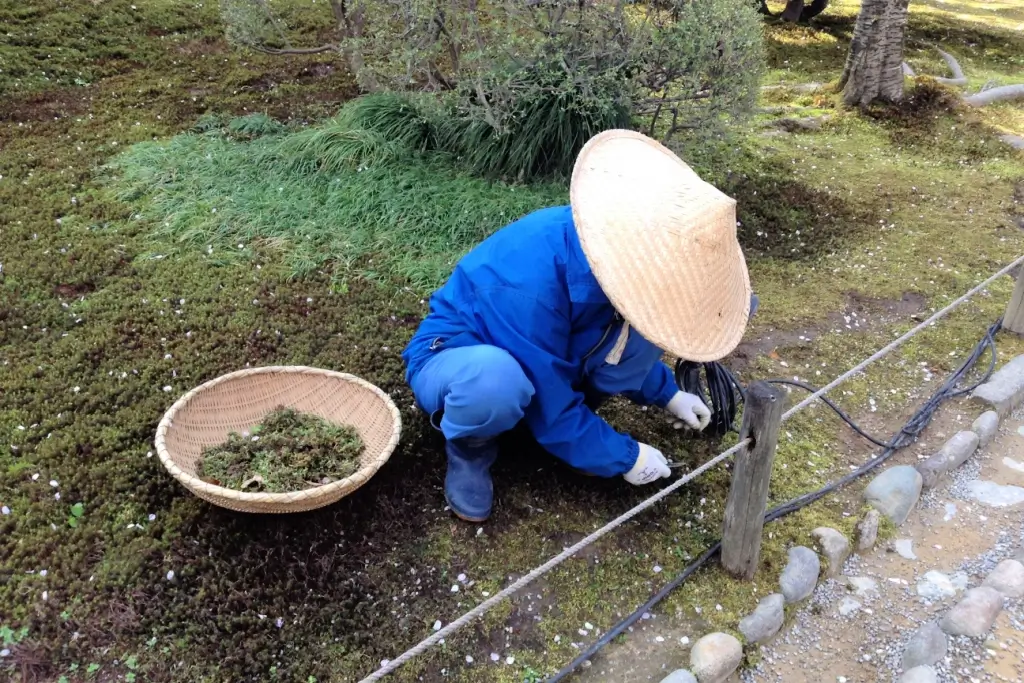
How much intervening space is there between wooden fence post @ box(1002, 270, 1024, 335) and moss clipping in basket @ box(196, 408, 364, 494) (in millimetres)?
3225

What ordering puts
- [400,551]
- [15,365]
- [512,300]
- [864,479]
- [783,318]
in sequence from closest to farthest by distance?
1. [512,300]
2. [400,551]
3. [864,479]
4. [15,365]
5. [783,318]

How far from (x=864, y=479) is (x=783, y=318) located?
118 centimetres

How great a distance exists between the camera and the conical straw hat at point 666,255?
1931 mm

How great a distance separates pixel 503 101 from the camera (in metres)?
4.39

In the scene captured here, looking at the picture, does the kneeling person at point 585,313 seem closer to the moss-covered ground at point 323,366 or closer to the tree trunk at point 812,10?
the moss-covered ground at point 323,366

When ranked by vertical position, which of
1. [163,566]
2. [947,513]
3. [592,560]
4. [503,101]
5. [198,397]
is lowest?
[947,513]

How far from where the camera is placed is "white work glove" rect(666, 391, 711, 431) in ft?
9.27

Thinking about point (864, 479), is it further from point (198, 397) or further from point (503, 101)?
point (503, 101)

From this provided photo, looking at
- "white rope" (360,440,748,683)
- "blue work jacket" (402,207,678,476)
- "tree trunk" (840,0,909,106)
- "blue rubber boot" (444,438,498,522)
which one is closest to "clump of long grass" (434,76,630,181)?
"blue work jacket" (402,207,678,476)

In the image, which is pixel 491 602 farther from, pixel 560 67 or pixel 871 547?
pixel 560 67

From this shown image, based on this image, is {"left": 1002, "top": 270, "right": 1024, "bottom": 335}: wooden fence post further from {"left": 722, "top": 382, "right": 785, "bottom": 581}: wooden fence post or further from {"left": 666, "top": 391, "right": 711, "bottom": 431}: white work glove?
{"left": 722, "top": 382, "right": 785, "bottom": 581}: wooden fence post

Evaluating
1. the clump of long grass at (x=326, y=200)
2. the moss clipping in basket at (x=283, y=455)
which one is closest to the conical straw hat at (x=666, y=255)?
the moss clipping in basket at (x=283, y=455)

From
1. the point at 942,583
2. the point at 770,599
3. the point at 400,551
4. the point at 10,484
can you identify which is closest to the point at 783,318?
the point at 942,583

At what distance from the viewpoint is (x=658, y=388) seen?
2809mm
